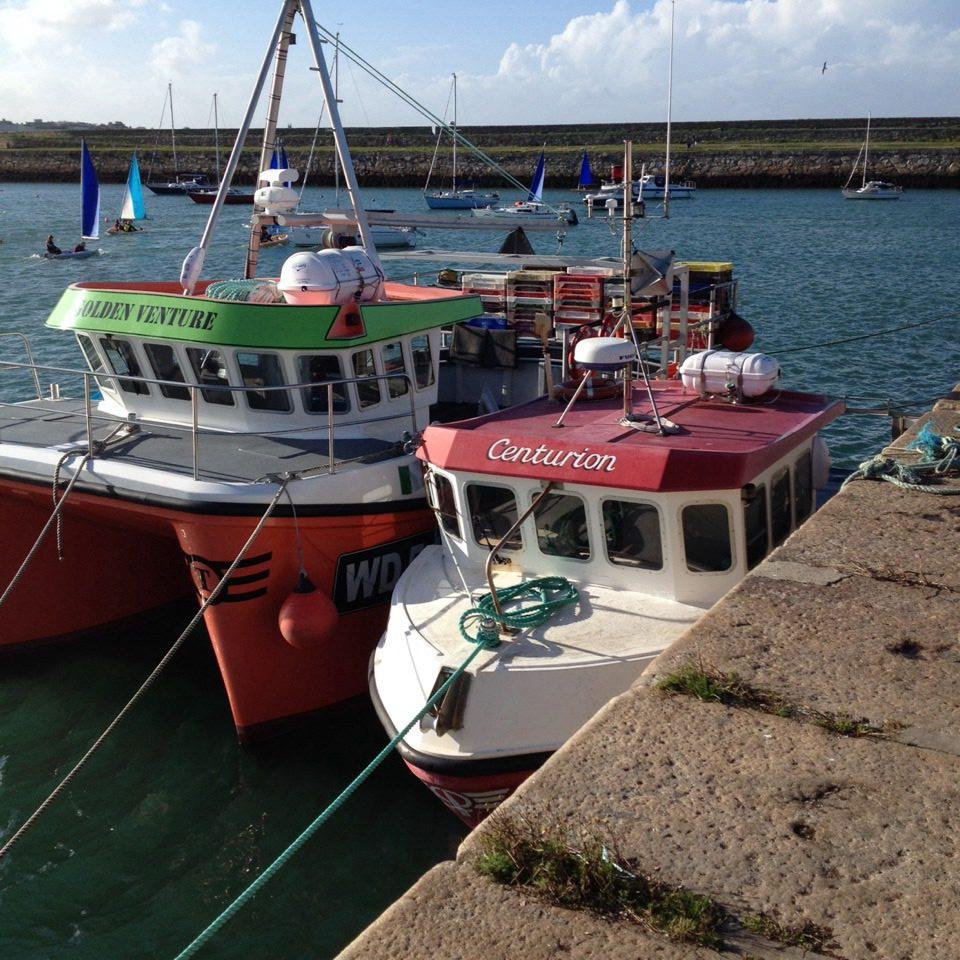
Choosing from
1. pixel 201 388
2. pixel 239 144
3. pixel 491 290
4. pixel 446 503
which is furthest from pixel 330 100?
pixel 446 503

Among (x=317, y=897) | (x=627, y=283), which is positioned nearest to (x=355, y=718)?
(x=317, y=897)

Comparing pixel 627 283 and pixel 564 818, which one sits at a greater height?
pixel 627 283

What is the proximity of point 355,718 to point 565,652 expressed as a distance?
371 centimetres

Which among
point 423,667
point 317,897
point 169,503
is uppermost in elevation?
point 169,503

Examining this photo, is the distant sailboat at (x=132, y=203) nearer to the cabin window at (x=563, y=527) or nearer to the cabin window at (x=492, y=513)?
the cabin window at (x=492, y=513)

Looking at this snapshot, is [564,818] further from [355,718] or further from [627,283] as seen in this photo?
[355,718]

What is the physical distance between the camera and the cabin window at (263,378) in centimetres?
1070

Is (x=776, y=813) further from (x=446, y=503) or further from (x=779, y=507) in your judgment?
(x=446, y=503)

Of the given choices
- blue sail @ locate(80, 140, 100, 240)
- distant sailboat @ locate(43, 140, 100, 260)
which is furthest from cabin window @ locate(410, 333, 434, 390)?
blue sail @ locate(80, 140, 100, 240)

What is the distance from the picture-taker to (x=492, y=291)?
14.4m

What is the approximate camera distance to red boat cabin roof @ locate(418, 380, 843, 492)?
311 inches

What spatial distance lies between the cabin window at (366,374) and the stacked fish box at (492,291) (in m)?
3.31

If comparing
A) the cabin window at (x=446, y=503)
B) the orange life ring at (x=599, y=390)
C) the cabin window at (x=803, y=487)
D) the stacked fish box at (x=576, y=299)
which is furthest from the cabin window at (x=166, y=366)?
the cabin window at (x=803, y=487)

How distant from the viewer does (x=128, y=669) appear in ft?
39.2
